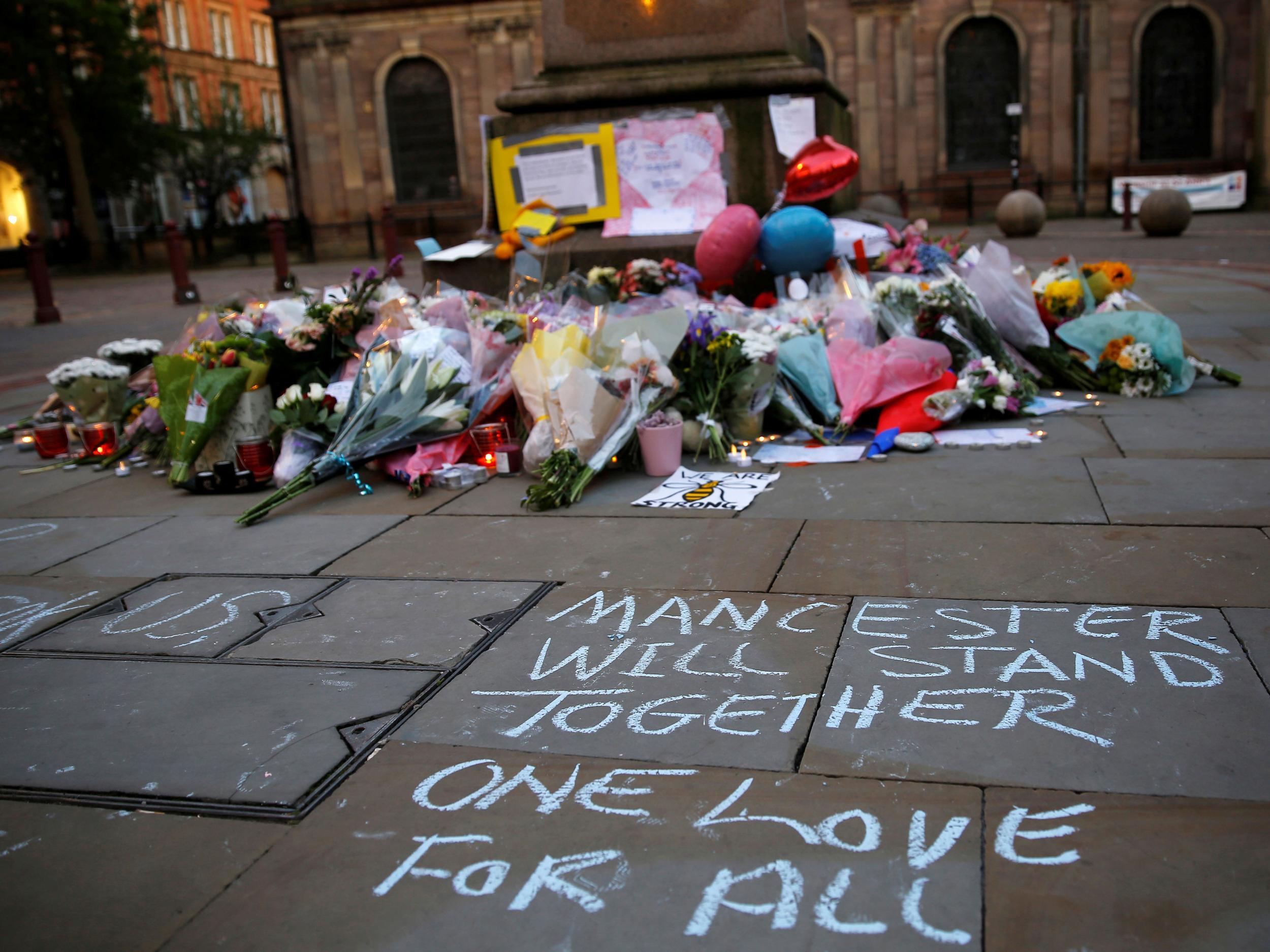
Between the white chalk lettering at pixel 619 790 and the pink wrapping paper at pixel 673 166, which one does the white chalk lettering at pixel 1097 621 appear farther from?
the pink wrapping paper at pixel 673 166

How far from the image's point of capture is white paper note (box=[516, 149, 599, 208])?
7.07 metres

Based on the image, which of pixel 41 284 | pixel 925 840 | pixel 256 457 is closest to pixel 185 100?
pixel 41 284

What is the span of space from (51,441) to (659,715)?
4.96 m

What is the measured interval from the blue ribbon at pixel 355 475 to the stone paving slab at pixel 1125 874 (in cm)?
342

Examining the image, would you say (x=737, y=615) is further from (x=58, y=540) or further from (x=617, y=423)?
(x=58, y=540)

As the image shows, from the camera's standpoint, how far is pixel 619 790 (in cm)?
220

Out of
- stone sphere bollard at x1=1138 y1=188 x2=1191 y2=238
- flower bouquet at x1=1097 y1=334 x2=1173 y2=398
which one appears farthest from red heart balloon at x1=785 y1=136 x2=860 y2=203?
stone sphere bollard at x1=1138 y1=188 x2=1191 y2=238

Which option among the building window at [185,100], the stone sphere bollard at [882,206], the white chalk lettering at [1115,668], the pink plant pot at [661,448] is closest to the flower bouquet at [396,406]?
the pink plant pot at [661,448]

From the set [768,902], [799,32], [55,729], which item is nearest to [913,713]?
[768,902]

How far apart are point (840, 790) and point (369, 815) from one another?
3.14 ft

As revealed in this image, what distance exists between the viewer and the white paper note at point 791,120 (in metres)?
6.80

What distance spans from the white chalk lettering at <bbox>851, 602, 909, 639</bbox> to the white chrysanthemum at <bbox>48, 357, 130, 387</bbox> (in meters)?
4.95

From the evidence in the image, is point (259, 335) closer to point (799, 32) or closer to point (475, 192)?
point (799, 32)

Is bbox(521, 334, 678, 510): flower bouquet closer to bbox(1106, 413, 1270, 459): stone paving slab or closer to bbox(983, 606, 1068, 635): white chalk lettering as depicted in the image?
bbox(983, 606, 1068, 635): white chalk lettering
